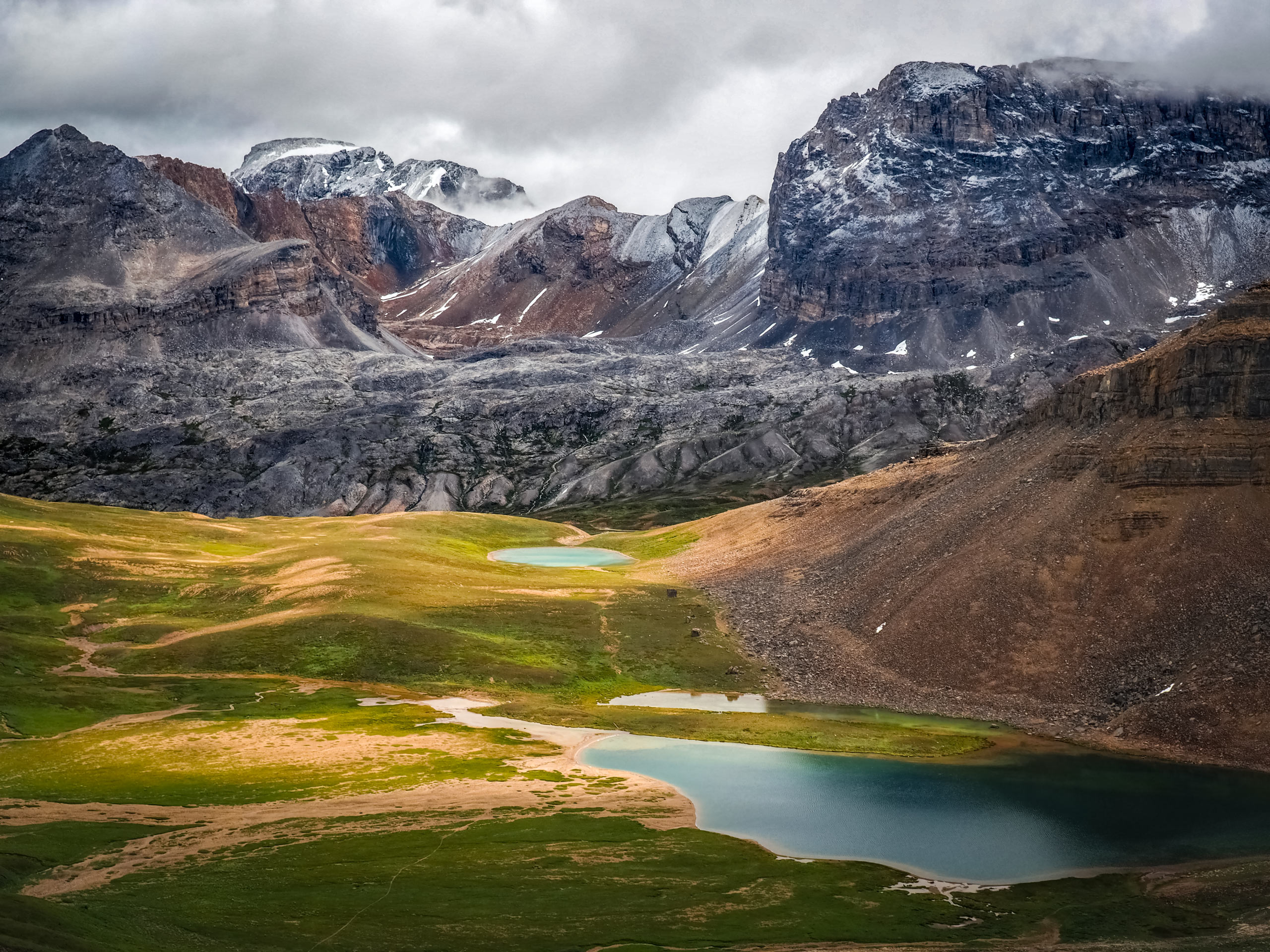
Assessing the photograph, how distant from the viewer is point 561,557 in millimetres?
181375

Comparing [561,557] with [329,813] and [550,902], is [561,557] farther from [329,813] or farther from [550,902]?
[550,902]

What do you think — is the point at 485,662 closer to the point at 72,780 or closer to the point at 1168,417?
the point at 72,780

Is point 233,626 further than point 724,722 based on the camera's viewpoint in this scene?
Yes

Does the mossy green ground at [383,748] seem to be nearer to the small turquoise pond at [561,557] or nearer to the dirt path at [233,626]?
the dirt path at [233,626]

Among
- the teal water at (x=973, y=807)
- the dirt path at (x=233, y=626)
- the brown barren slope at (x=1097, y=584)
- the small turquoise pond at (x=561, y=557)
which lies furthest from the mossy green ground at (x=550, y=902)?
the small turquoise pond at (x=561, y=557)

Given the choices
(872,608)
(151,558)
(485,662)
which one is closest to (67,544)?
(151,558)

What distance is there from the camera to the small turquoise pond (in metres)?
171

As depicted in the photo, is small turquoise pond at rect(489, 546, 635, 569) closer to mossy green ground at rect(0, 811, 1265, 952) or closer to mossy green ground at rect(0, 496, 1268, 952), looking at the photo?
mossy green ground at rect(0, 496, 1268, 952)

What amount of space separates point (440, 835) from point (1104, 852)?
34.1 m

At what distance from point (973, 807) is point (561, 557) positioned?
119 metres

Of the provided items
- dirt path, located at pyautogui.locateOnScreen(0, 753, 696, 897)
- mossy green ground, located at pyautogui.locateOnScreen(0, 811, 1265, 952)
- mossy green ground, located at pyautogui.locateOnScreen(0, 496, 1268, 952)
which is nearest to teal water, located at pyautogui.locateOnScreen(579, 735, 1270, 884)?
dirt path, located at pyautogui.locateOnScreen(0, 753, 696, 897)

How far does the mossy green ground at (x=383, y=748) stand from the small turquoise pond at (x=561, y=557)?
11751mm

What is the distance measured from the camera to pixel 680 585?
456ft

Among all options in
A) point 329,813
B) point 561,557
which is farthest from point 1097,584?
Answer: point 561,557
